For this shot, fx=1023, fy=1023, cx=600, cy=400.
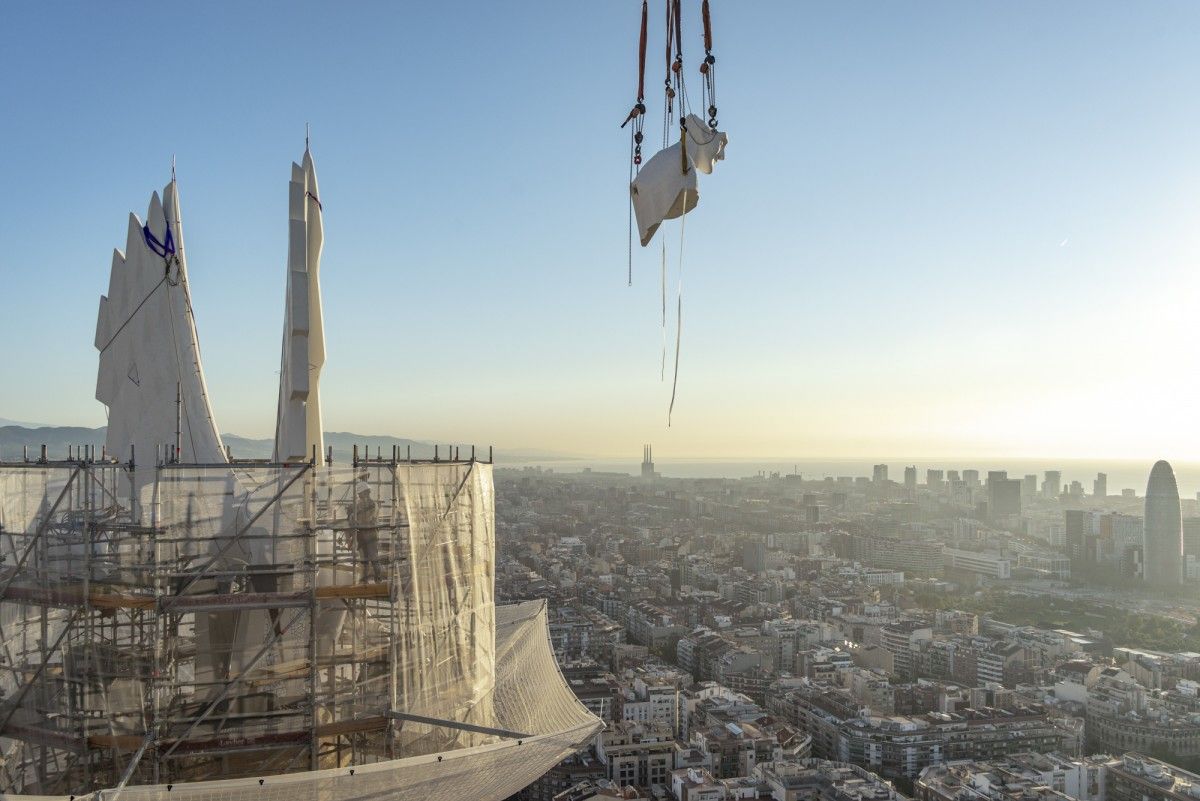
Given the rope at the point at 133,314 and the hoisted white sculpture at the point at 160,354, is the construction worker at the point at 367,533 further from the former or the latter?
the rope at the point at 133,314

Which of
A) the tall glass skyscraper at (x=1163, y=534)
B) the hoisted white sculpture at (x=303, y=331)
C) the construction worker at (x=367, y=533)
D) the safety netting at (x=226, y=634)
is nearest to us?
the safety netting at (x=226, y=634)

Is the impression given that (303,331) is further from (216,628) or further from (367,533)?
(216,628)

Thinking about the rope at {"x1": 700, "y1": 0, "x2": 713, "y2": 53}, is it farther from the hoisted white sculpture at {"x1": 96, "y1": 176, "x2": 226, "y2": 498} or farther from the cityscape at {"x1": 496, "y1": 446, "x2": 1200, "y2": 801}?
the cityscape at {"x1": 496, "y1": 446, "x2": 1200, "y2": 801}

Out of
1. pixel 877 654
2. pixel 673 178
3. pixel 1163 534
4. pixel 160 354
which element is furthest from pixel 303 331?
pixel 1163 534

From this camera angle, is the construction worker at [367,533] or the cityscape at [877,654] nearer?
the construction worker at [367,533]

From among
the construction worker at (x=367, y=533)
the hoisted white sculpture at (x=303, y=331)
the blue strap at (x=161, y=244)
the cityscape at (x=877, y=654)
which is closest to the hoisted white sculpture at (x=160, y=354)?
the blue strap at (x=161, y=244)

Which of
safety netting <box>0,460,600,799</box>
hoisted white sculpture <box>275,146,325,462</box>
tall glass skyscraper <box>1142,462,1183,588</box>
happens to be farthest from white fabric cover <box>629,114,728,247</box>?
tall glass skyscraper <box>1142,462,1183,588</box>

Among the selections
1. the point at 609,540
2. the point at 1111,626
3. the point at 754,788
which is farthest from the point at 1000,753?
the point at 609,540
